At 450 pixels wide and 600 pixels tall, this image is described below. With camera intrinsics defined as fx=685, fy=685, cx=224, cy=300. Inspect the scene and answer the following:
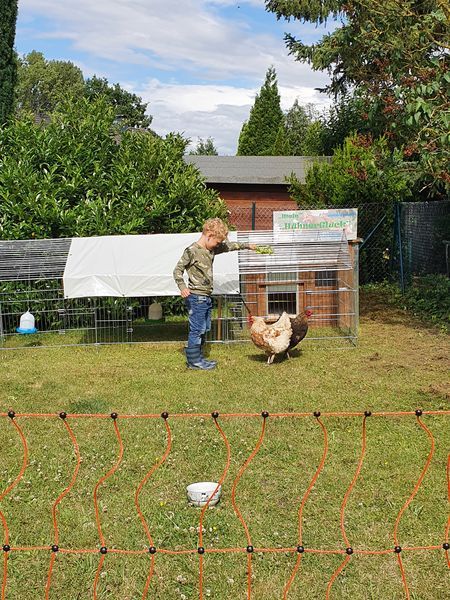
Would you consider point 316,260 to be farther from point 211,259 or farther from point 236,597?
point 236,597

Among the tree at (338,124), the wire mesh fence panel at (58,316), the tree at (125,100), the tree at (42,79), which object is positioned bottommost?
the wire mesh fence panel at (58,316)

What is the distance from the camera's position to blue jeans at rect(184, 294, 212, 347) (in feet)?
27.1

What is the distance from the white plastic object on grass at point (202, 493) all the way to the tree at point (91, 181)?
6.83 m

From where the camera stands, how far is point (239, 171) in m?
18.8

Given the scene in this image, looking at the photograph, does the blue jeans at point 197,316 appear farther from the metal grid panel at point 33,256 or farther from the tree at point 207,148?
the tree at point 207,148

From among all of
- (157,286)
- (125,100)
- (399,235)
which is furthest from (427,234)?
(125,100)

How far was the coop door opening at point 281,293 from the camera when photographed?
10367mm

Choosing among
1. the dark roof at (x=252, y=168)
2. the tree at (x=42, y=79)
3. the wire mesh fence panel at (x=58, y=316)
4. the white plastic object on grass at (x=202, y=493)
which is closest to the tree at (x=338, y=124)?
the dark roof at (x=252, y=168)

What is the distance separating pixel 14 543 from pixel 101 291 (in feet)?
16.8

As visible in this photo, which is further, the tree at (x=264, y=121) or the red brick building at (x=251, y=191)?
the tree at (x=264, y=121)

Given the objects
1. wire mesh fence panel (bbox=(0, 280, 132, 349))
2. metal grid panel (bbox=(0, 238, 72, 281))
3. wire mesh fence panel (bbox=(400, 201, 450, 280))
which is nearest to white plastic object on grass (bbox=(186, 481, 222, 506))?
wire mesh fence panel (bbox=(0, 280, 132, 349))

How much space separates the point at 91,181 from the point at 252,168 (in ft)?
29.4

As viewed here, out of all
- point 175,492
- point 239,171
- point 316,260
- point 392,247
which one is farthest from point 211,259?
point 239,171

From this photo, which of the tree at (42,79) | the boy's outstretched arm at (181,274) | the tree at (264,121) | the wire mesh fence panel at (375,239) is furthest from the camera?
the tree at (42,79)
